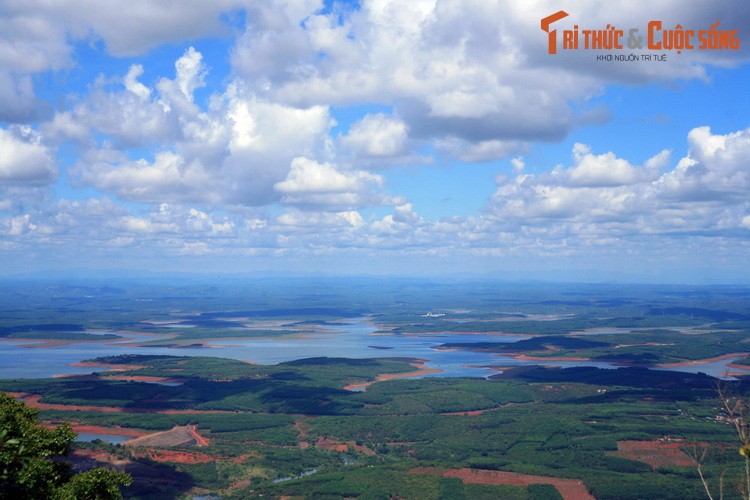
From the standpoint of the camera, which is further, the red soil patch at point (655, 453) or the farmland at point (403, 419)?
the red soil patch at point (655, 453)

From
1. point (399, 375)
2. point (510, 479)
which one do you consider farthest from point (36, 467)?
point (399, 375)

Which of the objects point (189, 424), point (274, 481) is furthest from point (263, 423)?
point (274, 481)

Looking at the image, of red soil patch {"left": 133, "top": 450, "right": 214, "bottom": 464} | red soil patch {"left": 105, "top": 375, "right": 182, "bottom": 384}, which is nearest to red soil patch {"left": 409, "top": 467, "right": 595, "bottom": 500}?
red soil patch {"left": 133, "top": 450, "right": 214, "bottom": 464}

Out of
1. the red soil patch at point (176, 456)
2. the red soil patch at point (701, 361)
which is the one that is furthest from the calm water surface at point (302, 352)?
the red soil patch at point (176, 456)

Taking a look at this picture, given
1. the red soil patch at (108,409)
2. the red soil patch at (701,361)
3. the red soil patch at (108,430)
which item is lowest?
the red soil patch at (701,361)

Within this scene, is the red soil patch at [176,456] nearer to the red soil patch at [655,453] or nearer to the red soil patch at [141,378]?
the red soil patch at [655,453]

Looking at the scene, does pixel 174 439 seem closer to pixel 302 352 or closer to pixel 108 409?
pixel 108 409

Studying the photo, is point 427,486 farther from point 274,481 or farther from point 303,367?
point 303,367

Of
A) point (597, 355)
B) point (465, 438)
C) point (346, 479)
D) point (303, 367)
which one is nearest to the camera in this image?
point (346, 479)
